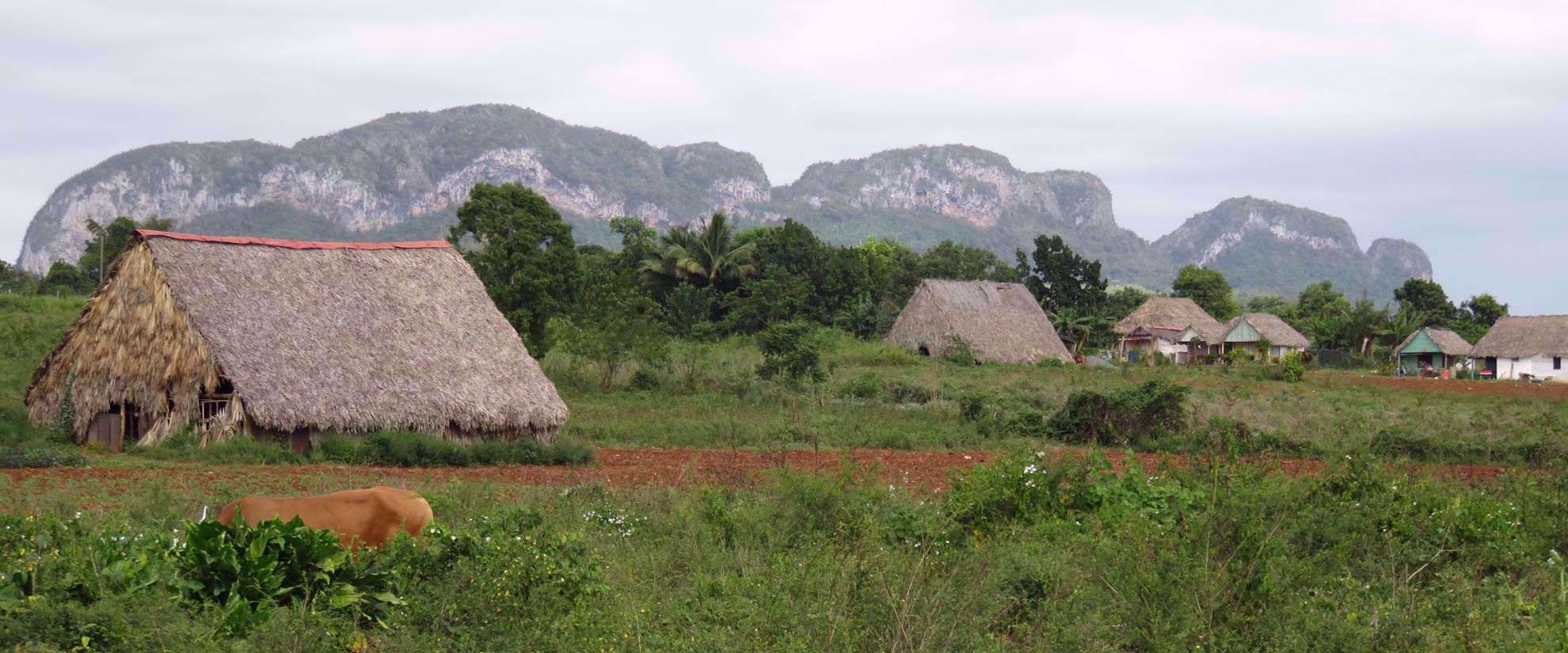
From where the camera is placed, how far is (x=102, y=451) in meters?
15.3

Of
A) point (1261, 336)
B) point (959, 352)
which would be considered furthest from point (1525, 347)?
point (959, 352)

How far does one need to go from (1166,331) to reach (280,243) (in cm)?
4277

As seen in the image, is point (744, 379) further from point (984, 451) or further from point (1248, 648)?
point (1248, 648)

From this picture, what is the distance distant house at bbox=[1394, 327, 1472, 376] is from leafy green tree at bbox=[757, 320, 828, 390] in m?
32.4

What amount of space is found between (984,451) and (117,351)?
41.8 ft

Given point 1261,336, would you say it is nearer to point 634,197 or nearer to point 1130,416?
point 1130,416

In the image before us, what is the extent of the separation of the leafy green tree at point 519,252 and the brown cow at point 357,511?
62.1ft

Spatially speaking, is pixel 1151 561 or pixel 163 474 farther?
pixel 163 474

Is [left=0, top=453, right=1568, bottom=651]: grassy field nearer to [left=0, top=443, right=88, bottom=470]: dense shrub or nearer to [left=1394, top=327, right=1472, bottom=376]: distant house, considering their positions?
Answer: [left=0, top=443, right=88, bottom=470]: dense shrub

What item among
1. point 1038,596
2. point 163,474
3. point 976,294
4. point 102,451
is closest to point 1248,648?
point 1038,596

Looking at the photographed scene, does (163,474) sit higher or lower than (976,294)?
lower

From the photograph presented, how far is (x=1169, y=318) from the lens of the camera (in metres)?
52.7

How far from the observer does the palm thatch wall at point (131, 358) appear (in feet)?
50.7

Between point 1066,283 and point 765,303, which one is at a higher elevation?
point 1066,283
